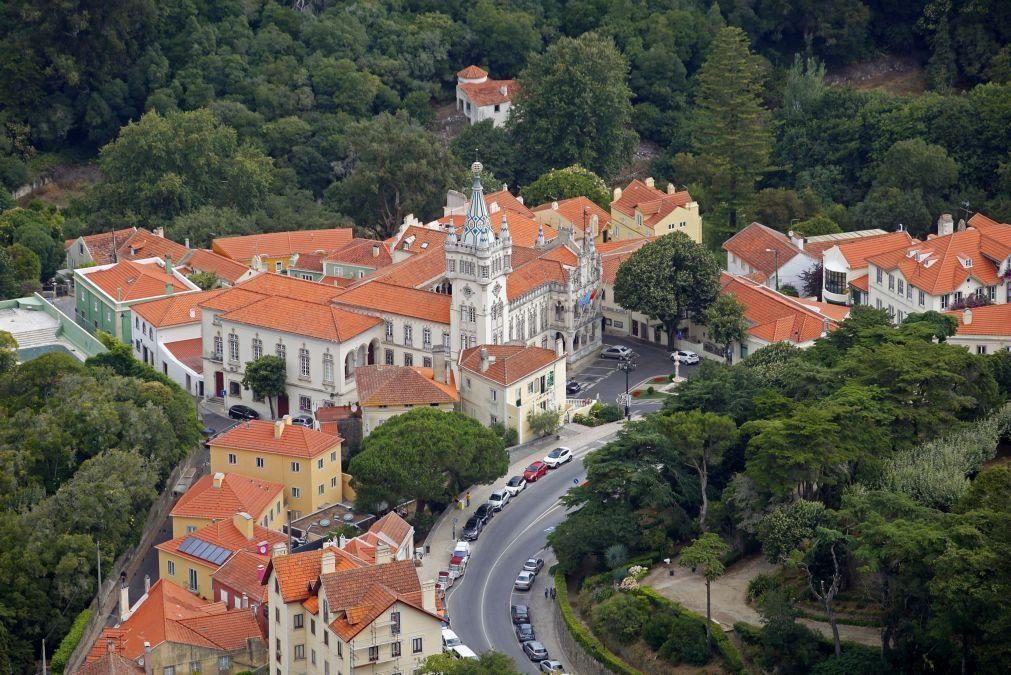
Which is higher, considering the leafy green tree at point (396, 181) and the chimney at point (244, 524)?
the chimney at point (244, 524)

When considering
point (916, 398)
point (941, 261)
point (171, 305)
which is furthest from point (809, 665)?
point (171, 305)

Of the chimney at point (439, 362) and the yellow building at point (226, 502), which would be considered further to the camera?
the chimney at point (439, 362)

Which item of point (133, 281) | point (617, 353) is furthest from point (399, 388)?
point (133, 281)

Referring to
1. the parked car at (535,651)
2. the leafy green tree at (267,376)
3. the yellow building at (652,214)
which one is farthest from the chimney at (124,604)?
the yellow building at (652,214)

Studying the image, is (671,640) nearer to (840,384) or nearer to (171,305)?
(840,384)

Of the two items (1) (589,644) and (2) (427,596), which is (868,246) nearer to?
(1) (589,644)

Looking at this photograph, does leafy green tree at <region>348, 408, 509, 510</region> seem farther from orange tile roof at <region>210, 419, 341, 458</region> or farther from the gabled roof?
the gabled roof

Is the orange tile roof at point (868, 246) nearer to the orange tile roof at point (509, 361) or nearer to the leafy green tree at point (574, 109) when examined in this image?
the orange tile roof at point (509, 361)
